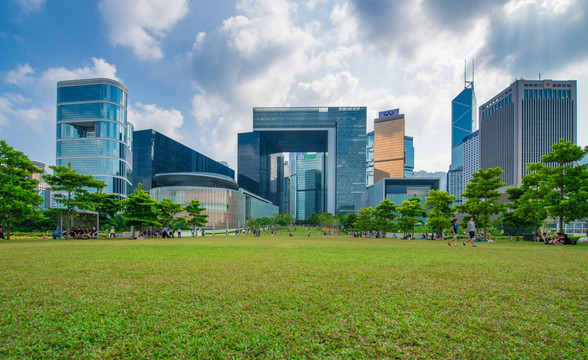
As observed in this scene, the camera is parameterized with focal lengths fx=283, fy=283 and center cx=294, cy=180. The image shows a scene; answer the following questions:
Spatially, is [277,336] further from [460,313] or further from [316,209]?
[316,209]

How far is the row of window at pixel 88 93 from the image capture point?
9400 cm

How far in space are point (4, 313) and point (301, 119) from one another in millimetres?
135476

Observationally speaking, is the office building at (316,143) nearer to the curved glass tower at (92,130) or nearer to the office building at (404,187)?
the office building at (404,187)

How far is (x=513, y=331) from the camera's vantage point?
3.04 m

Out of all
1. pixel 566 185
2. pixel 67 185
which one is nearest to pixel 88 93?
pixel 67 185

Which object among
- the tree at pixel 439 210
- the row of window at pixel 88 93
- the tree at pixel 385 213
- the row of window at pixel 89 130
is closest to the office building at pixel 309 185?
the row of window at pixel 89 130

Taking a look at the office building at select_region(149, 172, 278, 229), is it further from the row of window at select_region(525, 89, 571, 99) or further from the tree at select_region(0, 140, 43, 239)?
the row of window at select_region(525, 89, 571, 99)

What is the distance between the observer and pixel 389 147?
14525cm

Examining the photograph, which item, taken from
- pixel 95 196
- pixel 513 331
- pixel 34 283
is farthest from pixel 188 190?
pixel 513 331

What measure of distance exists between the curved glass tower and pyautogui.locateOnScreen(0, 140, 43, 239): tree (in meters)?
78.7

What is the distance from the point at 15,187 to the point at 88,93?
92.5 metres

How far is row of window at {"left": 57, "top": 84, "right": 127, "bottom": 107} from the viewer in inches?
3701

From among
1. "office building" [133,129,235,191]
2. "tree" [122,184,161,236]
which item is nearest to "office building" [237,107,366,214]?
"office building" [133,129,235,191]

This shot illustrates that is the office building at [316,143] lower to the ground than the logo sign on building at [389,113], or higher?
lower
